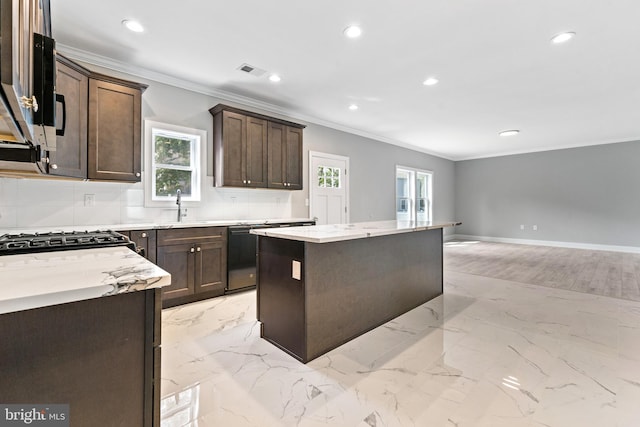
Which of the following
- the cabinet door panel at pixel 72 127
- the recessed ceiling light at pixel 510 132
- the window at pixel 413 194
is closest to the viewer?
the cabinet door panel at pixel 72 127

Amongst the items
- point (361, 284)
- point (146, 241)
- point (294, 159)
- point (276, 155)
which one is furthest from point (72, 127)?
point (361, 284)

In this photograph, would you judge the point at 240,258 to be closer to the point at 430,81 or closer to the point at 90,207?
the point at 90,207

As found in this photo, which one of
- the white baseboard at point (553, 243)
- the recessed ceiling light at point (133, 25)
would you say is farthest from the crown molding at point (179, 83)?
the white baseboard at point (553, 243)

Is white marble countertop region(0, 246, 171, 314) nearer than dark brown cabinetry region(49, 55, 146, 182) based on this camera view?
Yes

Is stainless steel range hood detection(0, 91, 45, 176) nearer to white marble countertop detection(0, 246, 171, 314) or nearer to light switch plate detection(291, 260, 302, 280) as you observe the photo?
white marble countertop detection(0, 246, 171, 314)

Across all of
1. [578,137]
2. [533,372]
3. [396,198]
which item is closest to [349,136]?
[396,198]

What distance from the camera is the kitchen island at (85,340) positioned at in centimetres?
78

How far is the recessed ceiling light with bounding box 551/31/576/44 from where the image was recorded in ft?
9.07

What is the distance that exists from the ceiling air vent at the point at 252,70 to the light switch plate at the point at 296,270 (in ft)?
8.20

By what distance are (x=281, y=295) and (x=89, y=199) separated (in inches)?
94.2

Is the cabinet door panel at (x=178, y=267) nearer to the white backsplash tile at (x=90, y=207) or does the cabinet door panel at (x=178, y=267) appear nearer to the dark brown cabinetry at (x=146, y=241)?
the dark brown cabinetry at (x=146, y=241)

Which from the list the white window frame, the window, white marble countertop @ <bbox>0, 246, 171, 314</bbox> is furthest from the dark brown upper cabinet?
the window

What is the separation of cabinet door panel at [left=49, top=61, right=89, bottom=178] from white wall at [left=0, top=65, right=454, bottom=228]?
0.42 metres

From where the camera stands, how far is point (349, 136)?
6.05m
